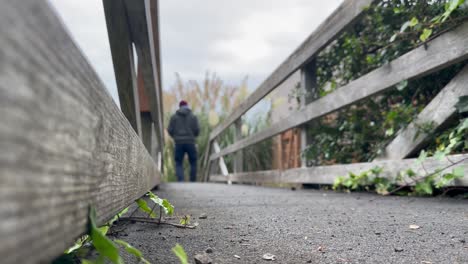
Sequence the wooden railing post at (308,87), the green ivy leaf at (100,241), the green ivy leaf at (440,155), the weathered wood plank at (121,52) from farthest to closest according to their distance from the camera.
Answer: the wooden railing post at (308,87), the green ivy leaf at (440,155), the weathered wood plank at (121,52), the green ivy leaf at (100,241)

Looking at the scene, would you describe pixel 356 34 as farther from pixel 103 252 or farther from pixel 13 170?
pixel 13 170

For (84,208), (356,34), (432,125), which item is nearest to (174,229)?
(84,208)

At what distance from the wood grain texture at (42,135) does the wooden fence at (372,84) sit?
1.38 metres

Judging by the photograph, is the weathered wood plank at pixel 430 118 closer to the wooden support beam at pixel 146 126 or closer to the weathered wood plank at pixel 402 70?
the weathered wood plank at pixel 402 70

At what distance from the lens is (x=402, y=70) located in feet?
5.74

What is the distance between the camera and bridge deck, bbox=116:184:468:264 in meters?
0.73

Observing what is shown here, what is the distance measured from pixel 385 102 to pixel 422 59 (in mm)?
709

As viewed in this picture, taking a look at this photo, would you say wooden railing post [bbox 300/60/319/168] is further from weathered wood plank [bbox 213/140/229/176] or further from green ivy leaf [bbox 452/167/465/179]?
weathered wood plank [bbox 213/140/229/176]

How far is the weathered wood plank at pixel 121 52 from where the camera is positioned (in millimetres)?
1104

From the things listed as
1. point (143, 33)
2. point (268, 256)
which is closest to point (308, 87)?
point (143, 33)

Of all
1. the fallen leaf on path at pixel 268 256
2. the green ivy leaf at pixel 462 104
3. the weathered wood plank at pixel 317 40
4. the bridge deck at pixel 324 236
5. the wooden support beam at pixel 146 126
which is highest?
the weathered wood plank at pixel 317 40

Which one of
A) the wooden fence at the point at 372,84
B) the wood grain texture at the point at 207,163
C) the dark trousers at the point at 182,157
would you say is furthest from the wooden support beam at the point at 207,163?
the wooden fence at the point at 372,84

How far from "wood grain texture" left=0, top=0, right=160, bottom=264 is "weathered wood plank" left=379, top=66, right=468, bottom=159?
1428 mm

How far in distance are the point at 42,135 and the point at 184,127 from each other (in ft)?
18.4
